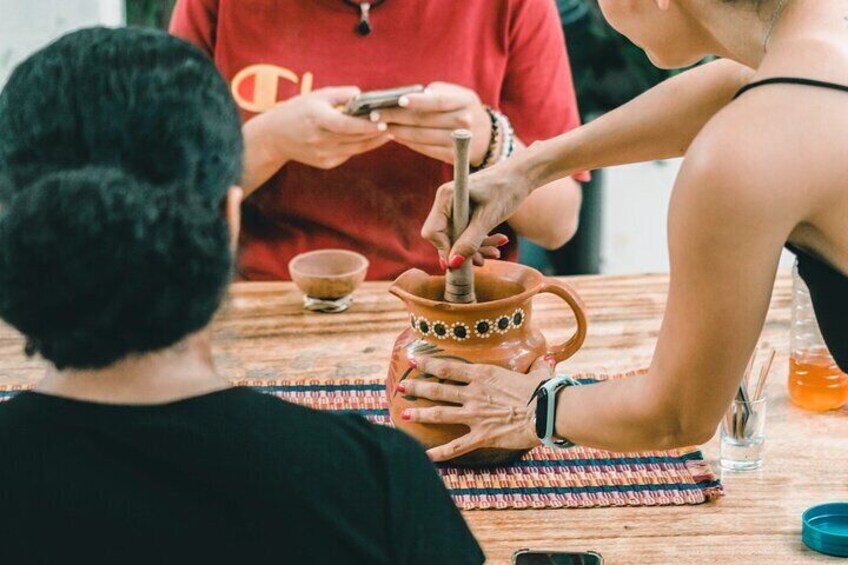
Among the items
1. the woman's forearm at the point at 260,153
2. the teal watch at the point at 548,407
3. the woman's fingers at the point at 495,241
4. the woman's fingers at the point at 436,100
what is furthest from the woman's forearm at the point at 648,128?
the woman's forearm at the point at 260,153

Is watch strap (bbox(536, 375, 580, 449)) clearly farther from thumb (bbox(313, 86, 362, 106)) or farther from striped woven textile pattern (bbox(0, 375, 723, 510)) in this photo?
thumb (bbox(313, 86, 362, 106))

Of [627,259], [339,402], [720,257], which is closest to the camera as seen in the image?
[720,257]

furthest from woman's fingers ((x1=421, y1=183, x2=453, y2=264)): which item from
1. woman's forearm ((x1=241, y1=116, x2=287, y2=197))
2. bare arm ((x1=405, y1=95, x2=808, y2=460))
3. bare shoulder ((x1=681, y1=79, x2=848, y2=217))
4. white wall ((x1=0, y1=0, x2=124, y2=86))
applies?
white wall ((x1=0, y1=0, x2=124, y2=86))

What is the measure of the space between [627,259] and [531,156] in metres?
2.09

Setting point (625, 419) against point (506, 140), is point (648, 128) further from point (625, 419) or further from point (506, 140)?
point (625, 419)

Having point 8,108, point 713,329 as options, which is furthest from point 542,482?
point 8,108

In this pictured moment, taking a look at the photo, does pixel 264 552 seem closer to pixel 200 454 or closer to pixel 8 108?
pixel 200 454

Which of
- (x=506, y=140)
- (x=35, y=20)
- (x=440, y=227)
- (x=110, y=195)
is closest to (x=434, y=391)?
(x=440, y=227)

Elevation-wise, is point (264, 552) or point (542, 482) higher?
point (264, 552)

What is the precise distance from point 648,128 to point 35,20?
207 centimetres

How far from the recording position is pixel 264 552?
83 cm

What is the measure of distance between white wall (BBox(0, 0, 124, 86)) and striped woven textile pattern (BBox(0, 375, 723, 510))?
2044mm

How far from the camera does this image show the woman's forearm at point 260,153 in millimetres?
1999

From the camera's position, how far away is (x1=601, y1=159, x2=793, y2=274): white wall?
3.58 metres
